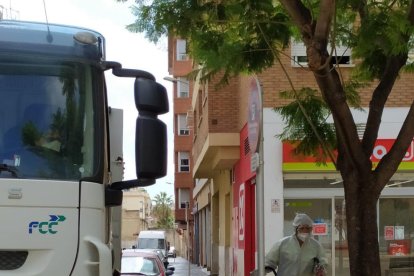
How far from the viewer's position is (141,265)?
13773 millimetres

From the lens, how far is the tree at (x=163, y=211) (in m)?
102

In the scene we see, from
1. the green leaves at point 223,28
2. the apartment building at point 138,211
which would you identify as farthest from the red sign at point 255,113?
the apartment building at point 138,211

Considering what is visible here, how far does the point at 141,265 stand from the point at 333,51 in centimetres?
866

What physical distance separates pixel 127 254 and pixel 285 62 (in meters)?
5.49

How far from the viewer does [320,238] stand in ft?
47.6

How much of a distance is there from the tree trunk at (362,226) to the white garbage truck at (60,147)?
8.80ft

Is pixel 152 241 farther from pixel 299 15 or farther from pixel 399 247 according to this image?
pixel 299 15

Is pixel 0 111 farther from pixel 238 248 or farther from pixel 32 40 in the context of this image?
pixel 238 248

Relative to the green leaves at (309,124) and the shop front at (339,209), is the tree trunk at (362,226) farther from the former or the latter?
the shop front at (339,209)

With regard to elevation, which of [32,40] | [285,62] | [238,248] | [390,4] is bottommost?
[238,248]

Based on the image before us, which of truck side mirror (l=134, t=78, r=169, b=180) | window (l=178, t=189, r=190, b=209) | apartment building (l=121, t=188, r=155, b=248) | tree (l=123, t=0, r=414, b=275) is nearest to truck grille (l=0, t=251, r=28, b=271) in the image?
truck side mirror (l=134, t=78, r=169, b=180)

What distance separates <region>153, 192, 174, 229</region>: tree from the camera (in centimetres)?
10235

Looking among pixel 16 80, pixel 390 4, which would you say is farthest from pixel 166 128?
pixel 390 4

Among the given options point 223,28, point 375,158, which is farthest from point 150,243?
point 223,28
